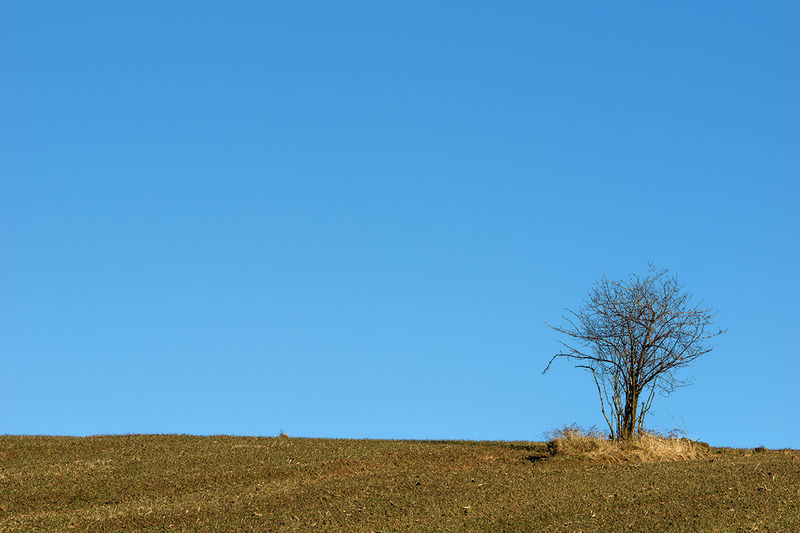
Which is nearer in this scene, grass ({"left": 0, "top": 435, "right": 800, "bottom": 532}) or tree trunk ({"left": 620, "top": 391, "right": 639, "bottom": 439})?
grass ({"left": 0, "top": 435, "right": 800, "bottom": 532})

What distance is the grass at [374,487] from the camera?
45.5ft

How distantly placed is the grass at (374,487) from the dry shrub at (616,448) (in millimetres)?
263

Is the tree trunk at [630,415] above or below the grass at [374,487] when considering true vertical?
above

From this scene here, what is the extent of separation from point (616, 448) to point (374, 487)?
6.96m

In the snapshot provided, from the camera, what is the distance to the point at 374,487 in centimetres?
1606

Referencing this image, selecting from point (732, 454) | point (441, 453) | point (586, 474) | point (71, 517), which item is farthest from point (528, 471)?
point (71, 517)

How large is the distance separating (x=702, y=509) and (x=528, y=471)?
4.29 metres

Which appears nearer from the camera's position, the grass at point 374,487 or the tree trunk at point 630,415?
the grass at point 374,487

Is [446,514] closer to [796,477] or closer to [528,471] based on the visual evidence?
[528,471]

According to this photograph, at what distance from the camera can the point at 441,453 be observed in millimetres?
20062

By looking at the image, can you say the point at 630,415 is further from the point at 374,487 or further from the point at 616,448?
the point at 374,487

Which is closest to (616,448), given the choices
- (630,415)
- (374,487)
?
(630,415)

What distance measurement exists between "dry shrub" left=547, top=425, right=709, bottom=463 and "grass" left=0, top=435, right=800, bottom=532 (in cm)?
26

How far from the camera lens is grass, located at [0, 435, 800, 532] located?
13867 millimetres
